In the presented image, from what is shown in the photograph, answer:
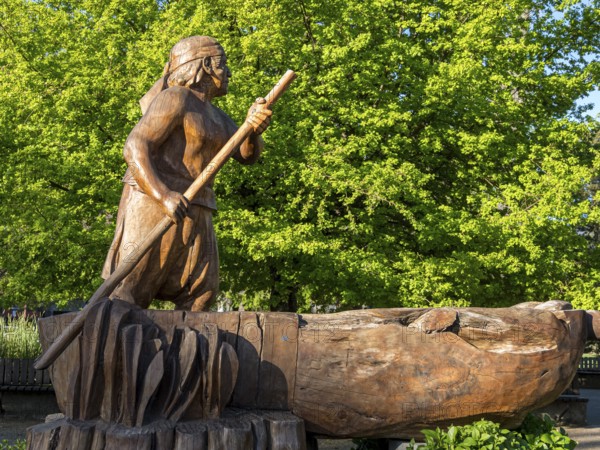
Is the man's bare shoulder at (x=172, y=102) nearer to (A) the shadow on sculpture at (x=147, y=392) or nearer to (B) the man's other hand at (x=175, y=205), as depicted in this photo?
(B) the man's other hand at (x=175, y=205)

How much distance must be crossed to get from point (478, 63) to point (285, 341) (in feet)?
35.4

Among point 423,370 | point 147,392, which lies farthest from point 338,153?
point 147,392

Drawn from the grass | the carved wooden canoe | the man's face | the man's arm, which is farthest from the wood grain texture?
the grass

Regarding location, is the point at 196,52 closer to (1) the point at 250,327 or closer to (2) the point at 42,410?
(1) the point at 250,327

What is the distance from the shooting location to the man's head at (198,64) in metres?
5.11

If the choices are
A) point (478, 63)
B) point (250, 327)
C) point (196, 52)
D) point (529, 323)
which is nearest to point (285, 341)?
point (250, 327)

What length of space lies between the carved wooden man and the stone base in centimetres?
105

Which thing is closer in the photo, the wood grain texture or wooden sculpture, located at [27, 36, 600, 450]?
wooden sculpture, located at [27, 36, 600, 450]

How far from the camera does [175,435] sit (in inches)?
151

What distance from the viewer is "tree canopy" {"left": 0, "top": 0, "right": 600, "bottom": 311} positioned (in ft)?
40.8

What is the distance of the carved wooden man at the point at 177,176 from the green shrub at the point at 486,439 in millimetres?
1737

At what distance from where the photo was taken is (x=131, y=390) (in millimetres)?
3828

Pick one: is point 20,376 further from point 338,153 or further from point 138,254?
point 138,254

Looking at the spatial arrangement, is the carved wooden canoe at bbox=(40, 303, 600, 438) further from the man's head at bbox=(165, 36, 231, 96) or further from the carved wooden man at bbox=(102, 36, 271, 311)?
the man's head at bbox=(165, 36, 231, 96)
